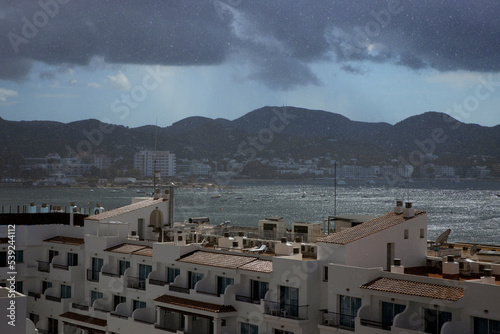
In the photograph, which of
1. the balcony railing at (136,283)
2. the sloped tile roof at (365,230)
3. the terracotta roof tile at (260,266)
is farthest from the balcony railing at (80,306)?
the sloped tile roof at (365,230)

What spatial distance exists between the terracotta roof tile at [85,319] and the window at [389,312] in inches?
642

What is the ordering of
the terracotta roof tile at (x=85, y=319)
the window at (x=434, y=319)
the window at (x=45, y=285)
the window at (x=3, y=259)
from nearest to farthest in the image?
the window at (x=434, y=319)
the terracotta roof tile at (x=85, y=319)
the window at (x=3, y=259)
the window at (x=45, y=285)

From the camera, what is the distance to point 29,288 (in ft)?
128

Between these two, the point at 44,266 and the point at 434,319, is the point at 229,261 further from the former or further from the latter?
the point at 44,266

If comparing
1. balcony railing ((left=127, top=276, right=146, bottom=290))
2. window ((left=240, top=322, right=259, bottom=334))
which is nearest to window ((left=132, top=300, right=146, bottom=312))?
balcony railing ((left=127, top=276, right=146, bottom=290))

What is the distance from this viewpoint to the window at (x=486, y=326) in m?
20.4

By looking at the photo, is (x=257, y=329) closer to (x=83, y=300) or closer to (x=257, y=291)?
(x=257, y=291)

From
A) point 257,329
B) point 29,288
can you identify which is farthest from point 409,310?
point 29,288

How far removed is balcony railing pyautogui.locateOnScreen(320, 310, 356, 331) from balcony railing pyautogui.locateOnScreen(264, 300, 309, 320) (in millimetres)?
962

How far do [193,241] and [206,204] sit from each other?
529ft

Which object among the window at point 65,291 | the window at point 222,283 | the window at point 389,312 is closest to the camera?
the window at point 389,312

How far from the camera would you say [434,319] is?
72.5 feet

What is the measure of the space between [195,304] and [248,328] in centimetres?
263

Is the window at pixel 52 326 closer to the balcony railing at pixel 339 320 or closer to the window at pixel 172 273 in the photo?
the window at pixel 172 273
